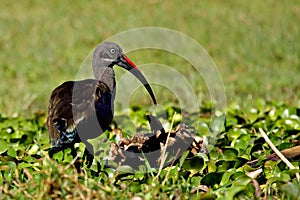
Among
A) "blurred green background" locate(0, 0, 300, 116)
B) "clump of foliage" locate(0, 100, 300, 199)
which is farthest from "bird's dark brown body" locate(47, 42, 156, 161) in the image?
"blurred green background" locate(0, 0, 300, 116)

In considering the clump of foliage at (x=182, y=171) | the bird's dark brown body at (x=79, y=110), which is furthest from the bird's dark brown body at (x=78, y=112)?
the clump of foliage at (x=182, y=171)

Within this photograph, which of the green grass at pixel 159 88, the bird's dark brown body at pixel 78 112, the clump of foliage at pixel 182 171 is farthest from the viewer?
the bird's dark brown body at pixel 78 112

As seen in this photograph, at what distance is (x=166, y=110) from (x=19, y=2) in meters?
8.25

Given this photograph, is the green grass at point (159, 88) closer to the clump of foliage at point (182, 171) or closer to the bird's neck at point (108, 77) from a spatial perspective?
the clump of foliage at point (182, 171)

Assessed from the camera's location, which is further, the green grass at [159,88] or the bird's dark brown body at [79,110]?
the bird's dark brown body at [79,110]

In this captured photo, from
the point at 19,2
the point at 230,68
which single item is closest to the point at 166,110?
the point at 230,68

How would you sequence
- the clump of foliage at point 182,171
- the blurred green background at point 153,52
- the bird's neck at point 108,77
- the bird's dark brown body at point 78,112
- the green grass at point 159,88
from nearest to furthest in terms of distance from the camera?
the clump of foliage at point 182,171, the green grass at point 159,88, the bird's dark brown body at point 78,112, the bird's neck at point 108,77, the blurred green background at point 153,52

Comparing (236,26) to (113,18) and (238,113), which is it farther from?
(238,113)

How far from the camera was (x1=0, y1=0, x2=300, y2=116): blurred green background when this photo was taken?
773cm

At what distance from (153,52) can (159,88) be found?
220 cm

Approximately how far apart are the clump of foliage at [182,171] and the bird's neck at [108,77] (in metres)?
0.45

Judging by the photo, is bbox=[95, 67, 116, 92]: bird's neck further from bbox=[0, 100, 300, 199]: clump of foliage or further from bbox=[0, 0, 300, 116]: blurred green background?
bbox=[0, 0, 300, 116]: blurred green background

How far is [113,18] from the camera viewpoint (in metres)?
11.8

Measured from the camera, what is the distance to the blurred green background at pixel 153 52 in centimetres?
773
